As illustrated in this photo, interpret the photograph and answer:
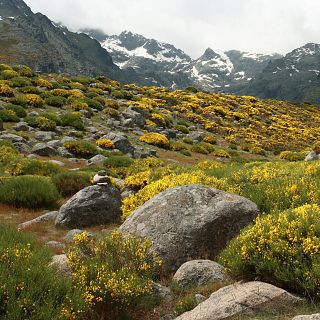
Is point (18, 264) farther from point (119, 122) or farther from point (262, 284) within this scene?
point (119, 122)

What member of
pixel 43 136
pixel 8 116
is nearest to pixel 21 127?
pixel 8 116

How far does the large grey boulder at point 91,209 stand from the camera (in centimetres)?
1185

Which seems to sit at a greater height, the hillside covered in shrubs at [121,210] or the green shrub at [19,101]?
the green shrub at [19,101]

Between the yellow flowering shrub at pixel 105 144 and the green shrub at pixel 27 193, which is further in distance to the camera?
the yellow flowering shrub at pixel 105 144

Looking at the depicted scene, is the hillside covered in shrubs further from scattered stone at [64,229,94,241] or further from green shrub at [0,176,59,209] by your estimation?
scattered stone at [64,229,94,241]

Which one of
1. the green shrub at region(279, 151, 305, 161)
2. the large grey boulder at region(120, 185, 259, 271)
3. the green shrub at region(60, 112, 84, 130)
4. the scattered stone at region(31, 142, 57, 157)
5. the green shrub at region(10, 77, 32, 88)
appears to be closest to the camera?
the large grey boulder at region(120, 185, 259, 271)

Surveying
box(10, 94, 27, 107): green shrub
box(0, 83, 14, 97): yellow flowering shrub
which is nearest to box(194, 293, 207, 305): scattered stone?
box(10, 94, 27, 107): green shrub

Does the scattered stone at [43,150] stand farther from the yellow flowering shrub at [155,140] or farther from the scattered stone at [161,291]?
the scattered stone at [161,291]

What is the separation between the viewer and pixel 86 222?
1207 centimetres

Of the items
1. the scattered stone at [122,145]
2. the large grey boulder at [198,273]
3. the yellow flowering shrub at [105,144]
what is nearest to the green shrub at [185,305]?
the large grey boulder at [198,273]

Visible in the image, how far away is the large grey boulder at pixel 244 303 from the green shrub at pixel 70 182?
9666 millimetres

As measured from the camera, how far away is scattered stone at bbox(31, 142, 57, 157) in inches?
819

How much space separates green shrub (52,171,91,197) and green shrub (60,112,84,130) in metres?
12.2

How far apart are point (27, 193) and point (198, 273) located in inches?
303
